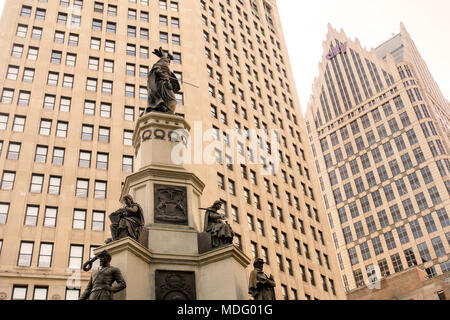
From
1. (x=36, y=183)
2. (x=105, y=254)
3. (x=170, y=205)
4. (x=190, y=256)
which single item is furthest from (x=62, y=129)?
(x=105, y=254)

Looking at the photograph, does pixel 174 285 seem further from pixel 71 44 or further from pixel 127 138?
pixel 71 44

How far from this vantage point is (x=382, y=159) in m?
126

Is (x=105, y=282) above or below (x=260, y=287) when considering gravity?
below

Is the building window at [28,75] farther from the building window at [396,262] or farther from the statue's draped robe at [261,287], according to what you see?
the building window at [396,262]

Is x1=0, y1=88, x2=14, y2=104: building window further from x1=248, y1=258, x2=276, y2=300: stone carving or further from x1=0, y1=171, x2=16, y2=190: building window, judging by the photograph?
x1=248, y1=258, x2=276, y2=300: stone carving

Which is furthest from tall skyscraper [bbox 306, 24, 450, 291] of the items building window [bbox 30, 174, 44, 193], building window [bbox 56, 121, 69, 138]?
building window [bbox 30, 174, 44, 193]

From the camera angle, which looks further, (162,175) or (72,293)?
(72,293)

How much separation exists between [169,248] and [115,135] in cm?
4307

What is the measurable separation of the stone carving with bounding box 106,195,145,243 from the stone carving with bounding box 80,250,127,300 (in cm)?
133

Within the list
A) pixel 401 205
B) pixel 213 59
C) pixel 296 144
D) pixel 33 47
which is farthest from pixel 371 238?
pixel 33 47

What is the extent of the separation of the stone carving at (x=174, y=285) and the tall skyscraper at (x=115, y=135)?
32.9 meters

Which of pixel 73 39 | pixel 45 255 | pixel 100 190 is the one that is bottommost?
pixel 45 255

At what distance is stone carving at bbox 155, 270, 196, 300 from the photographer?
13656 mm

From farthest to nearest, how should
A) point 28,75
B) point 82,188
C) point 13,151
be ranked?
point 28,75 < point 13,151 < point 82,188
